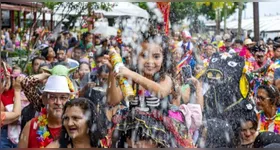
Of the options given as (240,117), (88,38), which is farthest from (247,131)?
(88,38)

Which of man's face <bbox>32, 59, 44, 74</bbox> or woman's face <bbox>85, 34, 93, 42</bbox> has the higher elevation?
woman's face <bbox>85, 34, 93, 42</bbox>

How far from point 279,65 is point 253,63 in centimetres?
24

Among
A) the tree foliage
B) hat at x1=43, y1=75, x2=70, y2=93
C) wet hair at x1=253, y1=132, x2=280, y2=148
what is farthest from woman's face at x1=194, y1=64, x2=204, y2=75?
hat at x1=43, y1=75, x2=70, y2=93

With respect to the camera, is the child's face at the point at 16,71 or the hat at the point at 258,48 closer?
the child's face at the point at 16,71

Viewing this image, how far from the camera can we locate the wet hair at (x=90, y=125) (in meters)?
5.61

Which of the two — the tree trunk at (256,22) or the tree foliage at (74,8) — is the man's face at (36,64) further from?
the tree trunk at (256,22)

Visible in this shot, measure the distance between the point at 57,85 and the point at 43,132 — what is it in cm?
44

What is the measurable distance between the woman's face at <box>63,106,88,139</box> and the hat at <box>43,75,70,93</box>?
180mm

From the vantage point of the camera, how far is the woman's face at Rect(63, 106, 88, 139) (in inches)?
220

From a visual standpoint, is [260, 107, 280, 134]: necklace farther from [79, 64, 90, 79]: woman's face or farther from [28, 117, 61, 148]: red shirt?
[28, 117, 61, 148]: red shirt

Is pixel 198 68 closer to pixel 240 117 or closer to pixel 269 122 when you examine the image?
pixel 240 117

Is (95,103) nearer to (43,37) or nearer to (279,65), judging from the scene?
(43,37)

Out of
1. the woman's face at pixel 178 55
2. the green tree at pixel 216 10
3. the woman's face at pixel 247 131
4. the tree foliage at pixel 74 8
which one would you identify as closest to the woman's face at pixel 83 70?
the tree foliage at pixel 74 8

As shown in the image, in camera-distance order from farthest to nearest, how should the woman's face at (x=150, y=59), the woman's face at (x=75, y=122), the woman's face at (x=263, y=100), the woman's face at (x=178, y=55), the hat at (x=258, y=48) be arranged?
the hat at (x=258, y=48) < the woman's face at (x=263, y=100) < the woman's face at (x=178, y=55) < the woman's face at (x=150, y=59) < the woman's face at (x=75, y=122)
